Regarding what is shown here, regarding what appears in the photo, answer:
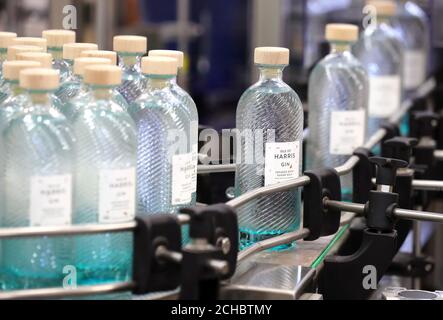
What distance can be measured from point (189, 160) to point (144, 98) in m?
0.13

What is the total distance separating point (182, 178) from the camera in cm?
151

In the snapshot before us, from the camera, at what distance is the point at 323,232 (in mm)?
1700

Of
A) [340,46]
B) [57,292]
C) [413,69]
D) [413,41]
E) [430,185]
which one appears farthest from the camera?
[413,41]

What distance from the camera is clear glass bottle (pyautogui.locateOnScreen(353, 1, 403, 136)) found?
2742mm

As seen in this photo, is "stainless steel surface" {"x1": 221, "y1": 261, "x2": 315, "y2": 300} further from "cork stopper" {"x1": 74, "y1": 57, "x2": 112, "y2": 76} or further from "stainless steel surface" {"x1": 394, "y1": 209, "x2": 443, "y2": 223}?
"cork stopper" {"x1": 74, "y1": 57, "x2": 112, "y2": 76}

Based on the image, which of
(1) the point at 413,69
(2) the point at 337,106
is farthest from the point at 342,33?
(1) the point at 413,69

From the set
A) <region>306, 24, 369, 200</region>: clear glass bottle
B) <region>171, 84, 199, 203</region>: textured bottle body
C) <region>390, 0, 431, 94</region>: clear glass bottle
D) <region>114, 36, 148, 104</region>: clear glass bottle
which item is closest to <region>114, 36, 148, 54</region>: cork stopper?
<region>114, 36, 148, 104</region>: clear glass bottle

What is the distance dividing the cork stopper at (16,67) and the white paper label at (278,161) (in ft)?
1.58

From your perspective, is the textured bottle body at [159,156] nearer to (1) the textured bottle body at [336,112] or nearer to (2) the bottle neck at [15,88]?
(2) the bottle neck at [15,88]

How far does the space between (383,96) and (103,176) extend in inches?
61.8

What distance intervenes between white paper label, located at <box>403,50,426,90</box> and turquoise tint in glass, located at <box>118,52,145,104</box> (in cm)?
205

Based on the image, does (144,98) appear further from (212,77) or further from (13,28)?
(212,77)

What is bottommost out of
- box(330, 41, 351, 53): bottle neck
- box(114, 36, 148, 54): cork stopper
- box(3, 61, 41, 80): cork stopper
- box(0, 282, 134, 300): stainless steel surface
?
box(0, 282, 134, 300): stainless steel surface

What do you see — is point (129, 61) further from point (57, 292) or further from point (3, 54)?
point (57, 292)
